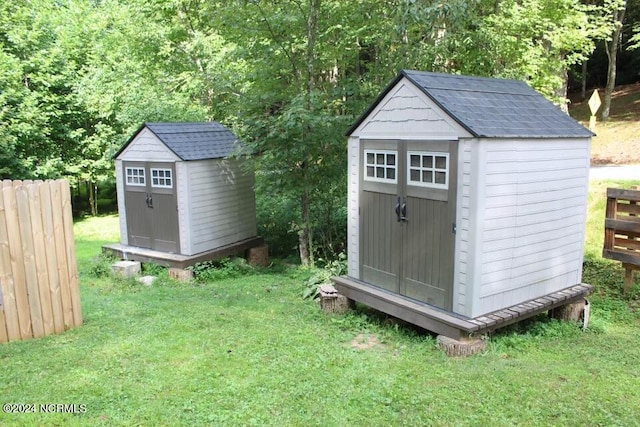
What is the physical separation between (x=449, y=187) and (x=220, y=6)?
19.1ft

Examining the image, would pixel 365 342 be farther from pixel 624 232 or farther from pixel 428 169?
pixel 624 232

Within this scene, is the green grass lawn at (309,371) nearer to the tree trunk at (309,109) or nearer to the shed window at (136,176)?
the tree trunk at (309,109)

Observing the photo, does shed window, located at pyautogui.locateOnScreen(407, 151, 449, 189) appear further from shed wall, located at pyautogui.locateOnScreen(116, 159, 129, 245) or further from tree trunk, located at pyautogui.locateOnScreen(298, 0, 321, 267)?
shed wall, located at pyautogui.locateOnScreen(116, 159, 129, 245)

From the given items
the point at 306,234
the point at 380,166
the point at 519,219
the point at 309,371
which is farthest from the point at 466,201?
the point at 306,234

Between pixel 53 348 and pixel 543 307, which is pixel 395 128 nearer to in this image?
pixel 543 307

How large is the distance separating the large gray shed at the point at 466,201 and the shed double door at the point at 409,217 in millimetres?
12

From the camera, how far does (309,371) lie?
423 cm

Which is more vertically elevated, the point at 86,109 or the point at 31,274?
the point at 86,109

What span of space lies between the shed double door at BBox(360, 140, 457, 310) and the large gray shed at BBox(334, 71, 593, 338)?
0.04 ft

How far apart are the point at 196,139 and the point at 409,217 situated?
492 centimetres

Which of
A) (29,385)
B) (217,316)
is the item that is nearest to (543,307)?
(217,316)

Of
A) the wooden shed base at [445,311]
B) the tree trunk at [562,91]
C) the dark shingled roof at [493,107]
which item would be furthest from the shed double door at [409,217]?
the tree trunk at [562,91]

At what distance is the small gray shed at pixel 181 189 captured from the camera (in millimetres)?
8281

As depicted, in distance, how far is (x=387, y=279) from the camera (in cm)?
554
